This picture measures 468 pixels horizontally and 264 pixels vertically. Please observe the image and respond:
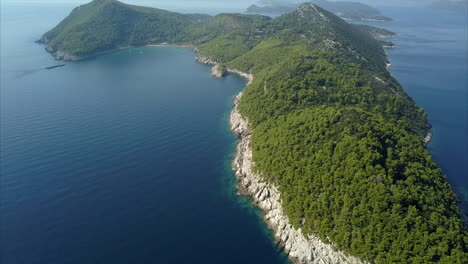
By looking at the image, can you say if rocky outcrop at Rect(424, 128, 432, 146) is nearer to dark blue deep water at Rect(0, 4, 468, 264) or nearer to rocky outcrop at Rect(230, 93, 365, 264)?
dark blue deep water at Rect(0, 4, 468, 264)

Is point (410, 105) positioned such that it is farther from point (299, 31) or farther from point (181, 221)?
point (299, 31)

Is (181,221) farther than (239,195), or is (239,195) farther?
(239,195)

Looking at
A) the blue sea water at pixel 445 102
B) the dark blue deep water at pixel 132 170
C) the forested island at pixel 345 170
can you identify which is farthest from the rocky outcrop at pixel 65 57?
the blue sea water at pixel 445 102

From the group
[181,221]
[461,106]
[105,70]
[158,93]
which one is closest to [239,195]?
[181,221]

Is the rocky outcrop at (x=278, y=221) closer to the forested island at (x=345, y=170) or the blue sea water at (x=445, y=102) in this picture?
the forested island at (x=345, y=170)

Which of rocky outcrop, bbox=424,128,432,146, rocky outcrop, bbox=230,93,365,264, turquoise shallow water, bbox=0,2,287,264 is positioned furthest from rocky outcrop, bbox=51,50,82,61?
rocky outcrop, bbox=424,128,432,146

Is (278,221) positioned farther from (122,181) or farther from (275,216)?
(122,181)

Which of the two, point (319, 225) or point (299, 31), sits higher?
point (299, 31)
